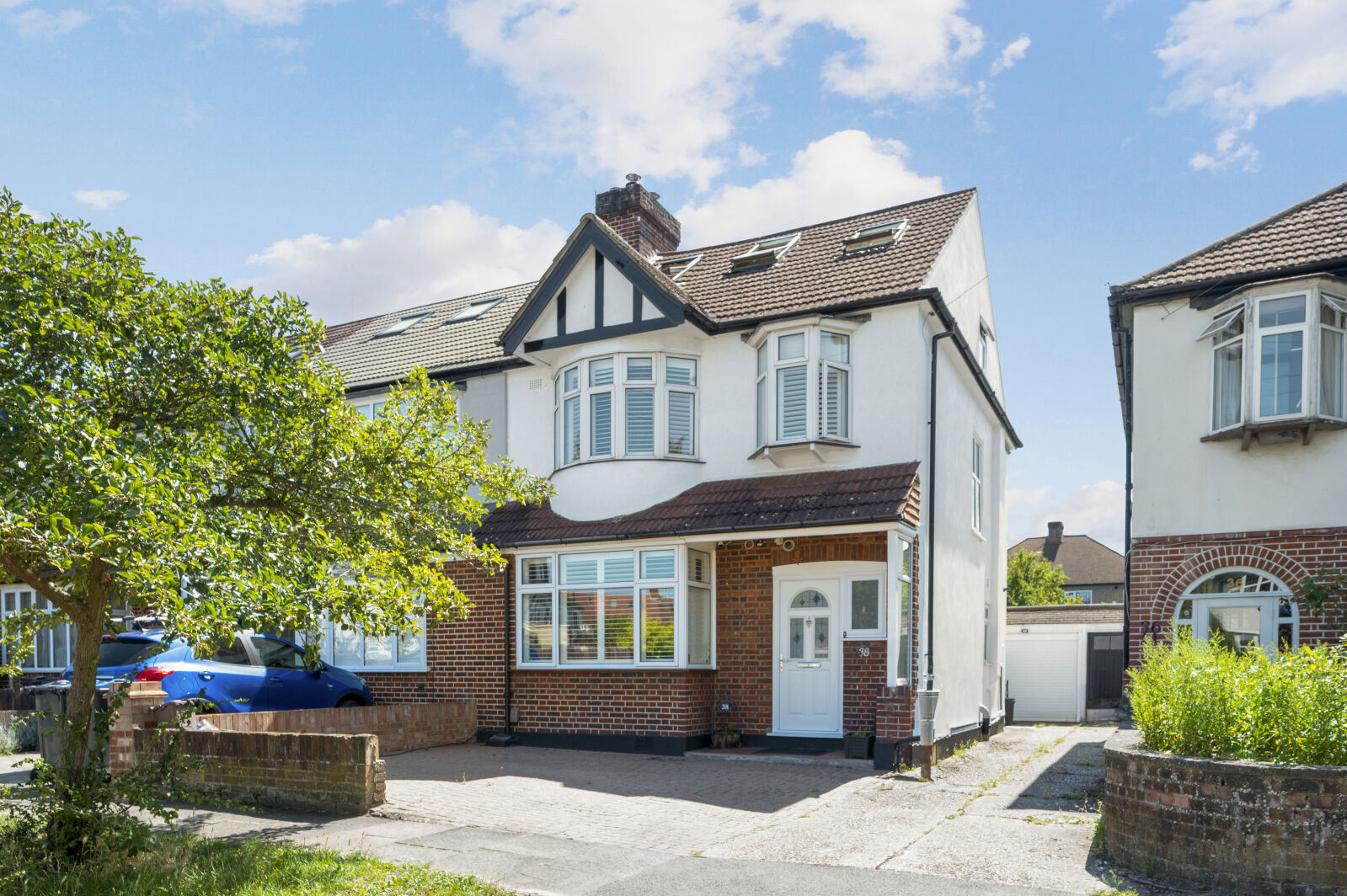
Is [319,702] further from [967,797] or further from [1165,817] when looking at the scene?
[1165,817]

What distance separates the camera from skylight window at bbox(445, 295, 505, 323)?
21.0 m

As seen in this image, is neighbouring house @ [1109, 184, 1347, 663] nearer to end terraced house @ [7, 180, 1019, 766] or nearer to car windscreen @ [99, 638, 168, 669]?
end terraced house @ [7, 180, 1019, 766]

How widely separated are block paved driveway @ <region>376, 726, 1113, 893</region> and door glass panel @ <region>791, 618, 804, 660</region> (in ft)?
5.78

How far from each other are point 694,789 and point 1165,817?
16.6 feet

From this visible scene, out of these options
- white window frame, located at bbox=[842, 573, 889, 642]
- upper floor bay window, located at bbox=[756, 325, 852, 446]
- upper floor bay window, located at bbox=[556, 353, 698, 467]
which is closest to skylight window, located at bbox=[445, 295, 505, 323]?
upper floor bay window, located at bbox=[556, 353, 698, 467]

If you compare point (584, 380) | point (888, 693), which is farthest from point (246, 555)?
point (584, 380)

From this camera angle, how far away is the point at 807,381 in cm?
1423

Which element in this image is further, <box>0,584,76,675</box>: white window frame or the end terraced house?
<box>0,584,76,675</box>: white window frame

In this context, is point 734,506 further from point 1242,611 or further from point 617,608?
point 1242,611

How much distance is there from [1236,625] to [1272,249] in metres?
4.48

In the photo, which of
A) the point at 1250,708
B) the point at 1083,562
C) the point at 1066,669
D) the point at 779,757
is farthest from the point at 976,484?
the point at 1083,562

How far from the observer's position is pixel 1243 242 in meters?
13.3

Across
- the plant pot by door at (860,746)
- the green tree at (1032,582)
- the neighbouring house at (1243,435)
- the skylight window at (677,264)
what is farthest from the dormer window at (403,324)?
the green tree at (1032,582)

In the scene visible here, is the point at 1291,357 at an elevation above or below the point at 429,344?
below
